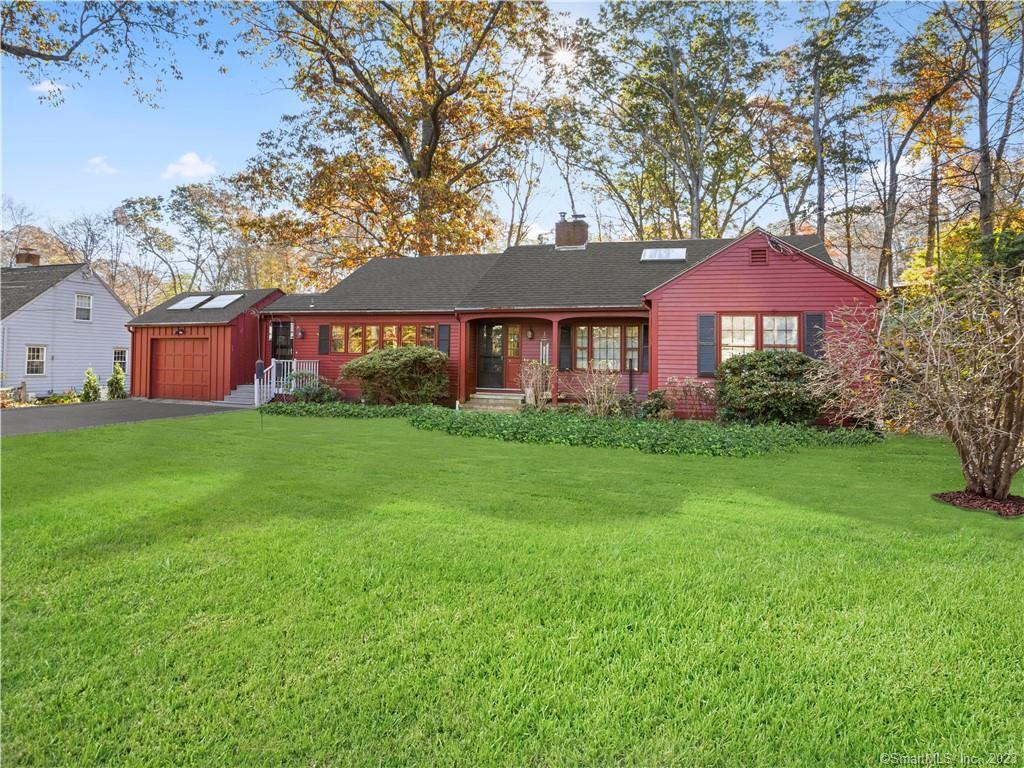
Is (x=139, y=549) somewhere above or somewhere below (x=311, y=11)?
below

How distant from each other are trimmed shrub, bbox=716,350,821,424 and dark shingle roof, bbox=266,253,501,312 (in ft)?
25.5

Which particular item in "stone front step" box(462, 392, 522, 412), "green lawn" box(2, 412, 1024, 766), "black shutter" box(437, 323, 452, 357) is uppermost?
"black shutter" box(437, 323, 452, 357)

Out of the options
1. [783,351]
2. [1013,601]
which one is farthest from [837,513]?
[783,351]

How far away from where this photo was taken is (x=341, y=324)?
16.9 m

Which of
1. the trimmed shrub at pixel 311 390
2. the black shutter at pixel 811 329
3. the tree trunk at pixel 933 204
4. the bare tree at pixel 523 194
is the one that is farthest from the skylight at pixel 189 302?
the tree trunk at pixel 933 204

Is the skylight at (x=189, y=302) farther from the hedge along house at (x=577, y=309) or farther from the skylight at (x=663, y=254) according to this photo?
the skylight at (x=663, y=254)

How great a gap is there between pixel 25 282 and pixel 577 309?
69.9 ft

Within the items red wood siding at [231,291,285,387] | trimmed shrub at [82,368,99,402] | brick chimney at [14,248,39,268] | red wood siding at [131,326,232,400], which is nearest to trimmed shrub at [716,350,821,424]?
red wood siding at [231,291,285,387]

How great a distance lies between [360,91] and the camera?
71.6 feet

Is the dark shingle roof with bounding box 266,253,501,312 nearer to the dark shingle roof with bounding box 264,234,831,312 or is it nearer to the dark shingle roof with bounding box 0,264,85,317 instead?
the dark shingle roof with bounding box 264,234,831,312

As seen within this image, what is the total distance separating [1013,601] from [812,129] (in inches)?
923

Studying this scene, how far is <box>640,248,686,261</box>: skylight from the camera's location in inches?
619

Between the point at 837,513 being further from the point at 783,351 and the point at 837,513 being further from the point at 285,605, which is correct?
the point at 783,351

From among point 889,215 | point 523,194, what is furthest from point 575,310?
point 523,194
